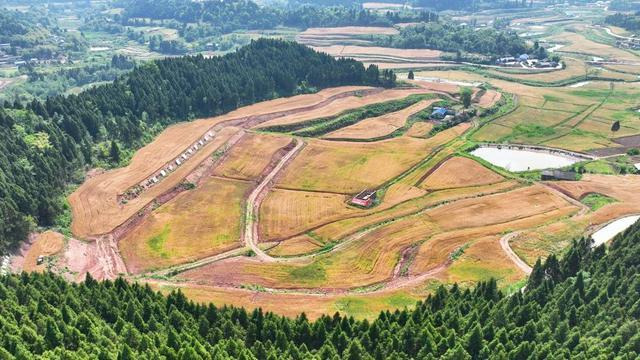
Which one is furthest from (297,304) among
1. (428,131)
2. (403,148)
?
(428,131)

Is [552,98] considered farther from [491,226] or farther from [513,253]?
[513,253]

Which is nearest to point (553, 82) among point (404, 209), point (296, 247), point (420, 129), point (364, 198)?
point (420, 129)

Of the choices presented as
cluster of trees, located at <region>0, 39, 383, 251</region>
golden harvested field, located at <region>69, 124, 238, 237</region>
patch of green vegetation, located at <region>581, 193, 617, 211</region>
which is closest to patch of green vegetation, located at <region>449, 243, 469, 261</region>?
patch of green vegetation, located at <region>581, 193, 617, 211</region>

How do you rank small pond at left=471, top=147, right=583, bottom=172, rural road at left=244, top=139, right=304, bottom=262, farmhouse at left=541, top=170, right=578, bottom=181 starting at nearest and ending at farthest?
rural road at left=244, top=139, right=304, bottom=262, farmhouse at left=541, top=170, right=578, bottom=181, small pond at left=471, top=147, right=583, bottom=172

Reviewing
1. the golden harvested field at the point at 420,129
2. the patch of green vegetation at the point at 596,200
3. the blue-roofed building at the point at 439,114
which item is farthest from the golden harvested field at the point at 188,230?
the blue-roofed building at the point at 439,114

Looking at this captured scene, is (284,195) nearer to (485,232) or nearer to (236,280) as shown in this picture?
(236,280)

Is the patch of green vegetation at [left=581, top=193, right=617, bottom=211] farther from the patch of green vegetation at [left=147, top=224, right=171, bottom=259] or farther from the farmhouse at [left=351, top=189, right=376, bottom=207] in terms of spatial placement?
the patch of green vegetation at [left=147, top=224, right=171, bottom=259]
